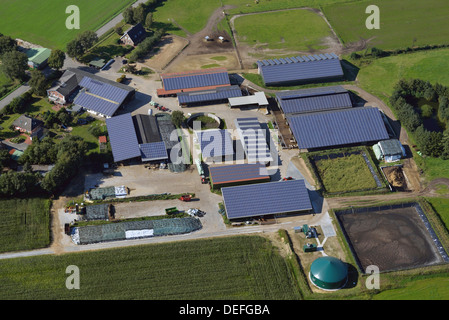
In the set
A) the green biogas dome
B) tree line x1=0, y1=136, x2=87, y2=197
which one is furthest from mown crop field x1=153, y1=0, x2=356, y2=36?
the green biogas dome

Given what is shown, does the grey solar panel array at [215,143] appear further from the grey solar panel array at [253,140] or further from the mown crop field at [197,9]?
the mown crop field at [197,9]

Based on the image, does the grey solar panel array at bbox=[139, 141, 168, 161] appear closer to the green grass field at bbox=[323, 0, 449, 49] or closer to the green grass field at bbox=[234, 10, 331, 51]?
the green grass field at bbox=[234, 10, 331, 51]

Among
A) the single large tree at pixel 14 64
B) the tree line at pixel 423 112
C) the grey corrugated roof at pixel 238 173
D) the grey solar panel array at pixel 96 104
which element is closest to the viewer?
the grey corrugated roof at pixel 238 173

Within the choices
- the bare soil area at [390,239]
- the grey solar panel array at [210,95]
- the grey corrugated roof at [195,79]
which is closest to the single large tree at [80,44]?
the grey corrugated roof at [195,79]

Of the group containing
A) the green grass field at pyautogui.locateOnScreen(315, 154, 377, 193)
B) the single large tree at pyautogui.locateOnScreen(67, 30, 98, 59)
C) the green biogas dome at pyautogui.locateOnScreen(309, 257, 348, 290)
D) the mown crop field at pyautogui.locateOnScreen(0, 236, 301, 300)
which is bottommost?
the green biogas dome at pyautogui.locateOnScreen(309, 257, 348, 290)

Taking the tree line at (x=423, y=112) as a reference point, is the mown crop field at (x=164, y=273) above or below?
below

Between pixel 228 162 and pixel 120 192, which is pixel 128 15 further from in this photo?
pixel 120 192
